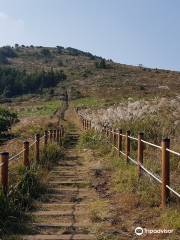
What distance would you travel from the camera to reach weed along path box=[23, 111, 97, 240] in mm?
8883

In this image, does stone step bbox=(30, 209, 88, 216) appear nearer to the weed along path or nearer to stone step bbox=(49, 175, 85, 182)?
the weed along path

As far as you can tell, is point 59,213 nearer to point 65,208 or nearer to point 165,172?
point 65,208

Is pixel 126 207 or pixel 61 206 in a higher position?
pixel 126 207

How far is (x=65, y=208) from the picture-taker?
11.0 m

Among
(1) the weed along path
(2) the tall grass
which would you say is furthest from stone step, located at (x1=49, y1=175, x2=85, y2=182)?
(2) the tall grass

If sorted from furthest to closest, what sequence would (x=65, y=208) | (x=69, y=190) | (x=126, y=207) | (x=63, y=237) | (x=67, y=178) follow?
(x=67, y=178), (x=69, y=190), (x=65, y=208), (x=126, y=207), (x=63, y=237)

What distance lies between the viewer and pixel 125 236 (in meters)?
8.48

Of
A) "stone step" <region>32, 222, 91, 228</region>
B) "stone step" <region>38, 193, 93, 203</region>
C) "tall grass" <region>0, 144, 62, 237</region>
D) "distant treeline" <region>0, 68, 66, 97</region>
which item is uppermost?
"distant treeline" <region>0, 68, 66, 97</region>

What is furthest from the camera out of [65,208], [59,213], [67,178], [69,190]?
[67,178]

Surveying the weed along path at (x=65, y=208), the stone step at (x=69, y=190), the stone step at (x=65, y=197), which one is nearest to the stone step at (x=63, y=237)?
the weed along path at (x=65, y=208)

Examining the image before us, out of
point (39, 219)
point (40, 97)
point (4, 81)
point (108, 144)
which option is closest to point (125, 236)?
point (39, 219)

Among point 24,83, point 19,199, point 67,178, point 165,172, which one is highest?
point 24,83

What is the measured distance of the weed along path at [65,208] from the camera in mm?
8883

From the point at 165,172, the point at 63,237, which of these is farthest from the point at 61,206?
the point at 63,237
